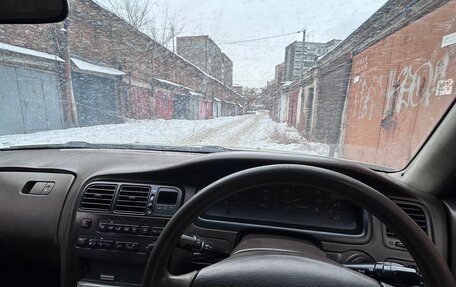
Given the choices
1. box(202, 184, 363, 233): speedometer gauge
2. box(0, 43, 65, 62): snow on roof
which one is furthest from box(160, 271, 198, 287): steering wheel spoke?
box(0, 43, 65, 62): snow on roof

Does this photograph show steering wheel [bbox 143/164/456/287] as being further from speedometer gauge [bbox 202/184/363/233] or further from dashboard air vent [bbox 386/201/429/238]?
dashboard air vent [bbox 386/201/429/238]

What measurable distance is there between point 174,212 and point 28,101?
1960mm

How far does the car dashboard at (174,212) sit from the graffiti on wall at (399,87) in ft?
1.92

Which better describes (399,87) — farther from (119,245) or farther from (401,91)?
A: (119,245)

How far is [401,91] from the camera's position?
195 cm

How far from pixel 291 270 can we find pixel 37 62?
2.74 m

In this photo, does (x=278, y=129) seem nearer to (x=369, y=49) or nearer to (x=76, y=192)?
(x=369, y=49)

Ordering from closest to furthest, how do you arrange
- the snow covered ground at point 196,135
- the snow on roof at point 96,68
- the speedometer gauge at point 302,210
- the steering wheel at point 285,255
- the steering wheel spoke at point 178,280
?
the steering wheel at point 285,255
the steering wheel spoke at point 178,280
the speedometer gauge at point 302,210
the snow covered ground at point 196,135
the snow on roof at point 96,68

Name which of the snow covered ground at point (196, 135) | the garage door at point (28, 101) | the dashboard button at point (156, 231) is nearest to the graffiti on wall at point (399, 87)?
the snow covered ground at point (196, 135)

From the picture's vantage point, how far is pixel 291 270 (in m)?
1.02

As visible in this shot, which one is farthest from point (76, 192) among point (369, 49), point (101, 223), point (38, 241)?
point (369, 49)

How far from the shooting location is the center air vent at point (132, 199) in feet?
5.84

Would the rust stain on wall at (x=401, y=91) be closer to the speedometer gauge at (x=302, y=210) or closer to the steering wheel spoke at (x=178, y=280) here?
the speedometer gauge at (x=302, y=210)

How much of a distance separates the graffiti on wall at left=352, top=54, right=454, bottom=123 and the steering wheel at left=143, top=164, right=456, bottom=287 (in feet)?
3.92
